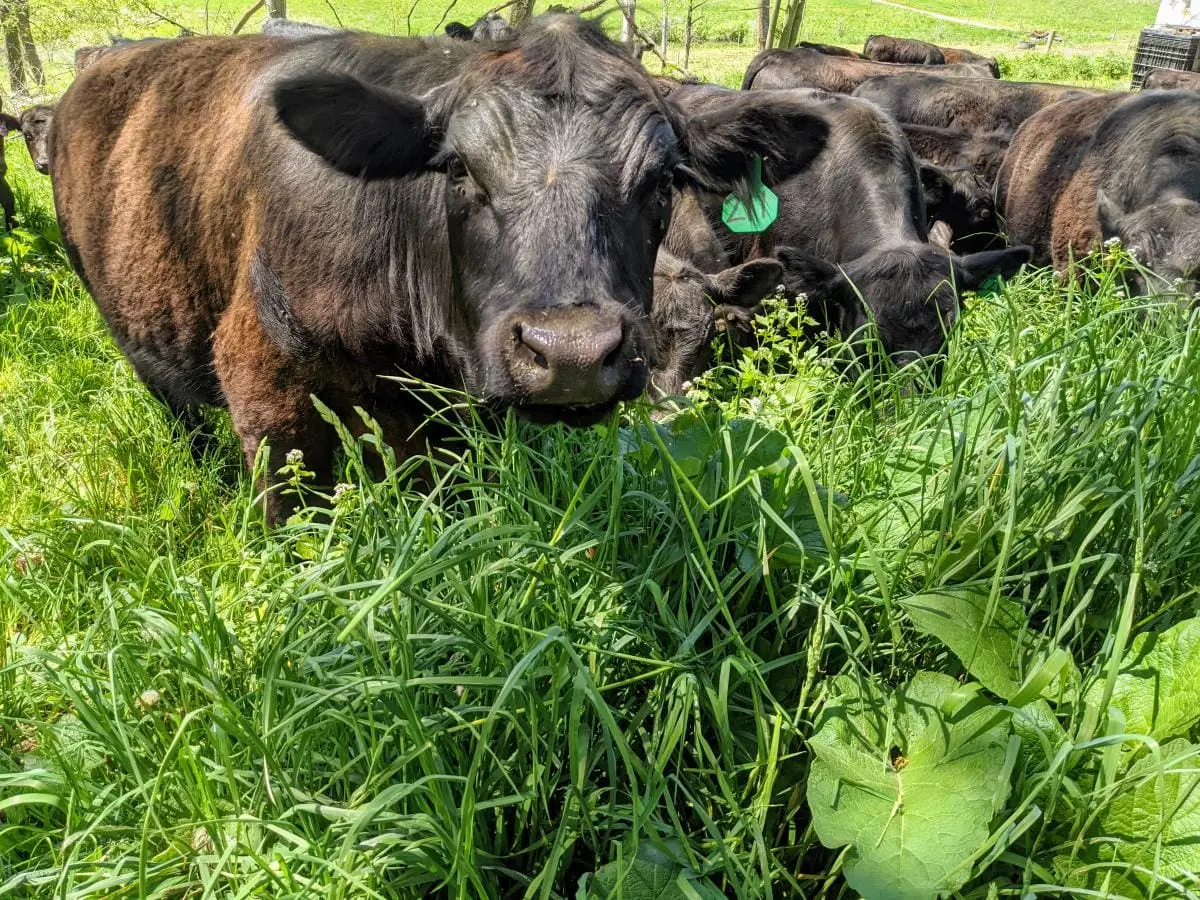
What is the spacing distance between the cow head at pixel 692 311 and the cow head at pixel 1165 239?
2354 millimetres

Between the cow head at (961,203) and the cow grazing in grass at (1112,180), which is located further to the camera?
the cow head at (961,203)

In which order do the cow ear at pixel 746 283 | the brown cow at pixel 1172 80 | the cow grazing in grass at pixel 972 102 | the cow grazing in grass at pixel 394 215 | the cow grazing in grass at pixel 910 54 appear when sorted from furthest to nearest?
the cow grazing in grass at pixel 910 54
the brown cow at pixel 1172 80
the cow grazing in grass at pixel 972 102
the cow ear at pixel 746 283
the cow grazing in grass at pixel 394 215

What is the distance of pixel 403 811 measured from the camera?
5.80 ft

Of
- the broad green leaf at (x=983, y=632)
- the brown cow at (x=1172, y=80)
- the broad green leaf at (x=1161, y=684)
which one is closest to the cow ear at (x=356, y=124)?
the broad green leaf at (x=983, y=632)

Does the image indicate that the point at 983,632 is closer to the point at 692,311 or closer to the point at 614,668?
the point at 614,668

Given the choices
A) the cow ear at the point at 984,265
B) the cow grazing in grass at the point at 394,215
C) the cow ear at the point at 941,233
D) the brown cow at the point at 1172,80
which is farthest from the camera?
Result: the brown cow at the point at 1172,80

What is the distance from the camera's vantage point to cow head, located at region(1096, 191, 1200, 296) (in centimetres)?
571

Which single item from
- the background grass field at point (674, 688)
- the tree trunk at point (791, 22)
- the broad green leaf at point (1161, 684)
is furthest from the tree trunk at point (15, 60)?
the broad green leaf at point (1161, 684)

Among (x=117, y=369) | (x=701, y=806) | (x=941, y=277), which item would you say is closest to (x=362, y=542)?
(x=701, y=806)

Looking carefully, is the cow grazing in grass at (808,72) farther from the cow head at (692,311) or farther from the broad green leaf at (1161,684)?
the broad green leaf at (1161,684)

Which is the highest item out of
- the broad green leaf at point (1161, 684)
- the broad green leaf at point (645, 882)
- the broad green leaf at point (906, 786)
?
the broad green leaf at point (1161, 684)

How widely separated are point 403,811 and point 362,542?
0.72 m

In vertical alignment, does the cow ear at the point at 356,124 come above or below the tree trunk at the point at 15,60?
above

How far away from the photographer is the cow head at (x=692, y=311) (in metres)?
5.41
